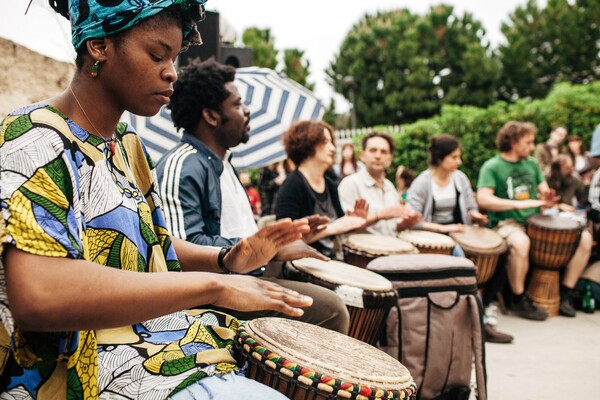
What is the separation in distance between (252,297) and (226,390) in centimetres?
23

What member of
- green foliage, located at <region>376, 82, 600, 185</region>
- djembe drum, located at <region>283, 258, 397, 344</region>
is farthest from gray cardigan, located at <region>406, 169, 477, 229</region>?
green foliage, located at <region>376, 82, 600, 185</region>

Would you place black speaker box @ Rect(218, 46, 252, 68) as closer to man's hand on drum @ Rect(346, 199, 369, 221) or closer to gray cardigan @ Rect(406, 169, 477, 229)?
man's hand on drum @ Rect(346, 199, 369, 221)

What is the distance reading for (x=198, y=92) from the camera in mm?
2908

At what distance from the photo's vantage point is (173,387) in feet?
4.13

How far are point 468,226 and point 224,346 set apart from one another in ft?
13.8

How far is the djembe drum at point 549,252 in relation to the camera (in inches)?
208

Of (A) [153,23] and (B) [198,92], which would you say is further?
(B) [198,92]

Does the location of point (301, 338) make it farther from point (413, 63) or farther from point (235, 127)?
point (413, 63)

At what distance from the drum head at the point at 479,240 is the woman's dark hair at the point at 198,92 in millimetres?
2972

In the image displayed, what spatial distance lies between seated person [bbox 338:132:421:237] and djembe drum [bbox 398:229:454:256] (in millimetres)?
141

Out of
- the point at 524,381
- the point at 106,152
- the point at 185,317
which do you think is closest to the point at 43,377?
the point at 185,317

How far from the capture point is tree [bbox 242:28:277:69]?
21.4m

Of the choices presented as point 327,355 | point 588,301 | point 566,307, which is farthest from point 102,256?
point 588,301

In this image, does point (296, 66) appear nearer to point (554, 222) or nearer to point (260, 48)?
point (260, 48)
